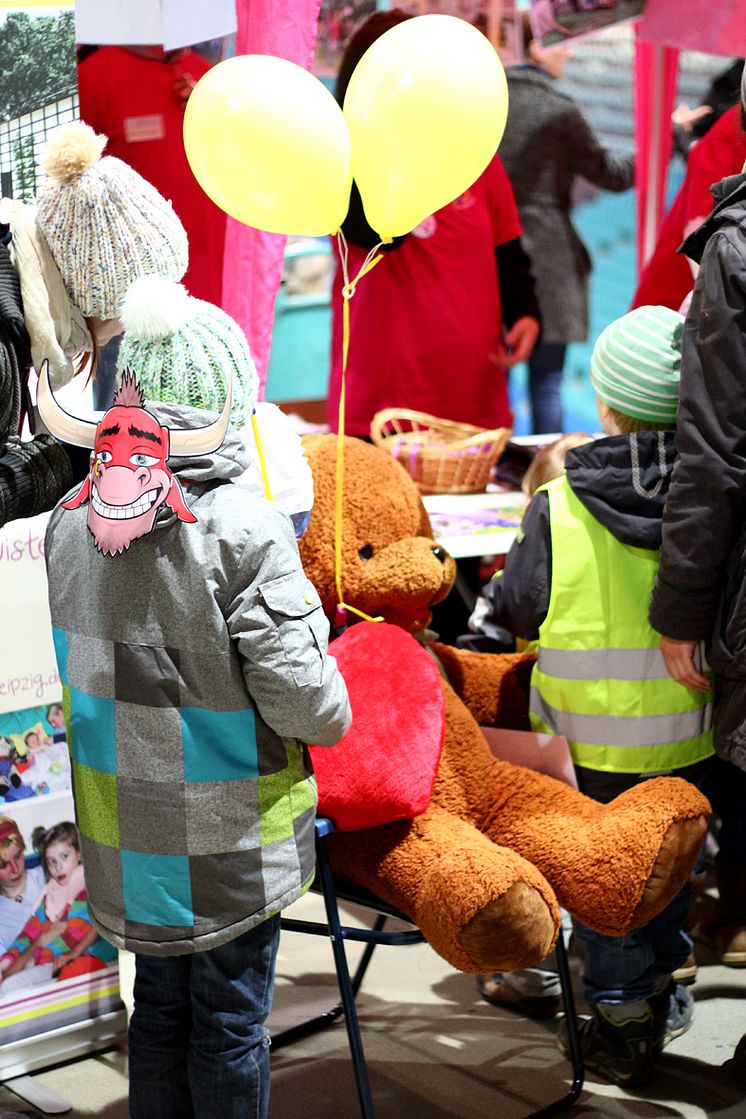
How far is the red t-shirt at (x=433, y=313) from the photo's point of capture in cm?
376

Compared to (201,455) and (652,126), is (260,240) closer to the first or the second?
(201,455)

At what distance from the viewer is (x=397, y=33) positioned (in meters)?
2.10

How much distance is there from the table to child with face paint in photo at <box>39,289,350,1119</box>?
1007mm

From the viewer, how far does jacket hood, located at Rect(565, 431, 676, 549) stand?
7.13ft

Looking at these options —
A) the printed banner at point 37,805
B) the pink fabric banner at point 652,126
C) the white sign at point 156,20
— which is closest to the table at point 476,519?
the printed banner at point 37,805

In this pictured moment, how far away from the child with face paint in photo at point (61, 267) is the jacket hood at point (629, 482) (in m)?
0.75

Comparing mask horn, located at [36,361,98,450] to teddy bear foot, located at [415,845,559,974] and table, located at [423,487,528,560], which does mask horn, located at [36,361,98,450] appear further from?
table, located at [423,487,528,560]

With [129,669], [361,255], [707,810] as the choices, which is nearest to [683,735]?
[707,810]

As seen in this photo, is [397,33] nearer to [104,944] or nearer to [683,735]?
[683,735]

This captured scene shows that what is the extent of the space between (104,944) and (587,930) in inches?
35.7

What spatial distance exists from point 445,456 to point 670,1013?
1.34 metres

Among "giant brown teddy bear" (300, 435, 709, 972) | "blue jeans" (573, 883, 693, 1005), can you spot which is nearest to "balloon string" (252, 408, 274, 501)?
"giant brown teddy bear" (300, 435, 709, 972)

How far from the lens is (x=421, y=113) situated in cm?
204

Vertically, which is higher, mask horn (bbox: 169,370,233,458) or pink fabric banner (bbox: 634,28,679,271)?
pink fabric banner (bbox: 634,28,679,271)
